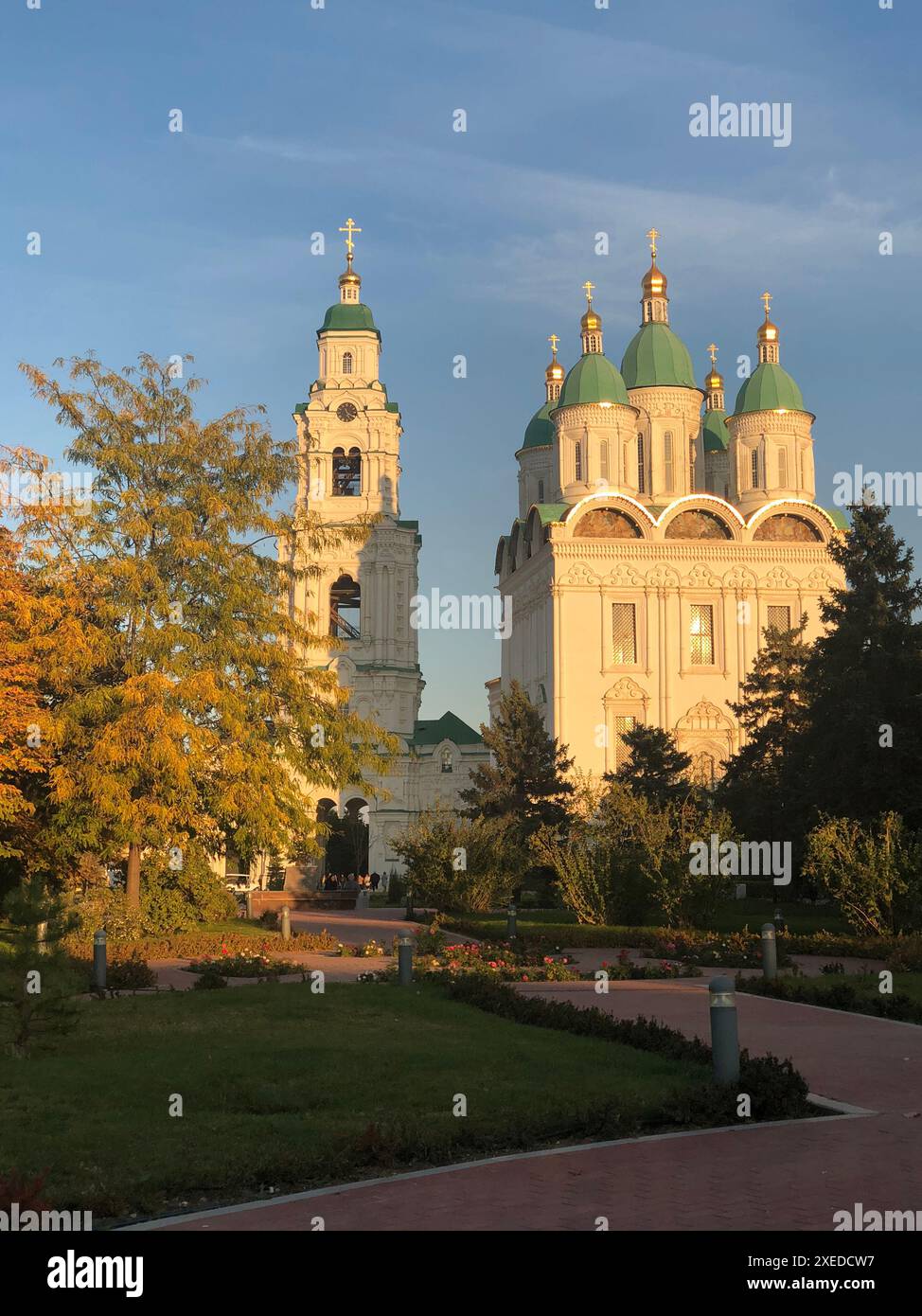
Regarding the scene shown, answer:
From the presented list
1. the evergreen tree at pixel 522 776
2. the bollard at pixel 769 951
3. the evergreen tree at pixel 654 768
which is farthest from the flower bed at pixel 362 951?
the evergreen tree at pixel 522 776

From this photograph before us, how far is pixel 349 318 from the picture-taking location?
202ft

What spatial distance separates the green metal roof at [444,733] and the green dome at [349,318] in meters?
17.9

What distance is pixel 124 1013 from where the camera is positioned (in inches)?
569

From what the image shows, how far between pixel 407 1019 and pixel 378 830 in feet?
148

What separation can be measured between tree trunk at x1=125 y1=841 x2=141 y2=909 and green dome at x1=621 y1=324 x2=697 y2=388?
43745mm

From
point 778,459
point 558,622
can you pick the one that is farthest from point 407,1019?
point 778,459

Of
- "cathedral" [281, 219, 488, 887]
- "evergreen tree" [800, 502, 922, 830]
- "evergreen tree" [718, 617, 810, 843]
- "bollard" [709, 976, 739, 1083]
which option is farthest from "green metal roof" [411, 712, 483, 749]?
"bollard" [709, 976, 739, 1083]

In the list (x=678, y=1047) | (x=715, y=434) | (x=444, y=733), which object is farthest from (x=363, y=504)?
(x=678, y=1047)

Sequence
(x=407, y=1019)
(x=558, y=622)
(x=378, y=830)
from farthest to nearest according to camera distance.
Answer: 1. (x=378, y=830)
2. (x=558, y=622)
3. (x=407, y=1019)

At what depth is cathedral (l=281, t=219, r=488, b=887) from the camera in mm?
60344

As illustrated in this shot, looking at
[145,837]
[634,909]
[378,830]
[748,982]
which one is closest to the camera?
[748,982]

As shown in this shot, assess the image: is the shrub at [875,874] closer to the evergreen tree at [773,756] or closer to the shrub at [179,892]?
the evergreen tree at [773,756]

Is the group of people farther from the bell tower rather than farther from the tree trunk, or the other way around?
the tree trunk
